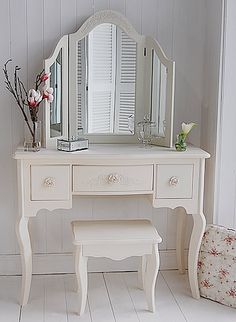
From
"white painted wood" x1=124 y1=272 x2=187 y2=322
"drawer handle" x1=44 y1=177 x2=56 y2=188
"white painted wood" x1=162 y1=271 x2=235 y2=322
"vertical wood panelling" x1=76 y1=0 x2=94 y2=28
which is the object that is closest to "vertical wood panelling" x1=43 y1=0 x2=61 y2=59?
"vertical wood panelling" x1=76 y1=0 x2=94 y2=28

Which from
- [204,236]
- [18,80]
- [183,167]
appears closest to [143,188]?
[183,167]

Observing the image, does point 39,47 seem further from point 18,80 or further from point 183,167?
point 183,167

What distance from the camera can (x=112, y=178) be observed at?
9.50 feet

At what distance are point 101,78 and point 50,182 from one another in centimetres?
71

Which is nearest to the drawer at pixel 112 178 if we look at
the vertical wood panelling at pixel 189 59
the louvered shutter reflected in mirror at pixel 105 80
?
the louvered shutter reflected in mirror at pixel 105 80

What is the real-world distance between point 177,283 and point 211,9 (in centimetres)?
158

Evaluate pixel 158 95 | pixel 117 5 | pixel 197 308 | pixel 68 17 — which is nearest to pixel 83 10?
pixel 68 17

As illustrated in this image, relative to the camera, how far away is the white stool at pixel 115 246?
9.29 feet

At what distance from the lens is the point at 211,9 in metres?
3.20

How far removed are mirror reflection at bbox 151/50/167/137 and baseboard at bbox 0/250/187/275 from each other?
0.82m

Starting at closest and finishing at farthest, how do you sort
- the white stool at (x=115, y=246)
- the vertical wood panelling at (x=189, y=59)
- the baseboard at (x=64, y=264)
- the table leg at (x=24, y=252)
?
the white stool at (x=115, y=246) < the table leg at (x=24, y=252) < the vertical wood panelling at (x=189, y=59) < the baseboard at (x=64, y=264)

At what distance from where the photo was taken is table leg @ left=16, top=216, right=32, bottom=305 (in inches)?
115

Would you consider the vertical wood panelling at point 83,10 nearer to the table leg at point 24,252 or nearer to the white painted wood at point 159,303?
the table leg at point 24,252

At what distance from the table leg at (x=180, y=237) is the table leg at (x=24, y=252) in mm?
→ 946
